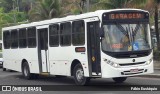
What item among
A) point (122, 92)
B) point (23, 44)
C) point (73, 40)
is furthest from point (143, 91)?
point (23, 44)

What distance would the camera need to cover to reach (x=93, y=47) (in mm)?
17203

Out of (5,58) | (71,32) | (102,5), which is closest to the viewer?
(71,32)

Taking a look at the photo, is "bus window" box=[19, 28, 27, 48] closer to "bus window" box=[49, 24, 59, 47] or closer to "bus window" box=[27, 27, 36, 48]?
"bus window" box=[27, 27, 36, 48]

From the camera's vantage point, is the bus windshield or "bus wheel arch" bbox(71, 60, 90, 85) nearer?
the bus windshield

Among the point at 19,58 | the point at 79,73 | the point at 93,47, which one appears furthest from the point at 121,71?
the point at 19,58

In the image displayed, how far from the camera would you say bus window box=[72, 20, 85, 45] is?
17891mm

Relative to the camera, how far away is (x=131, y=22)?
670 inches

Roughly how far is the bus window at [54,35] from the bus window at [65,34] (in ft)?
1.39

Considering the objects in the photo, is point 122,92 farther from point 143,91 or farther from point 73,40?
point 73,40

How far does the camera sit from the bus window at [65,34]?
62.9ft

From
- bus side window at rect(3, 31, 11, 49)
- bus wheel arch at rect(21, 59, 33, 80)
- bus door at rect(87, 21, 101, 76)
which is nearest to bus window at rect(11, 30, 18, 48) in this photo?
bus side window at rect(3, 31, 11, 49)

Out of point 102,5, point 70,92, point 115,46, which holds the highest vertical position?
point 102,5

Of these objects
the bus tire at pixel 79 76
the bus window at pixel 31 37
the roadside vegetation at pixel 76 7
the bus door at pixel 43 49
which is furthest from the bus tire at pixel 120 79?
the roadside vegetation at pixel 76 7

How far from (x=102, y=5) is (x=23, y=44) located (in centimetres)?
1288
